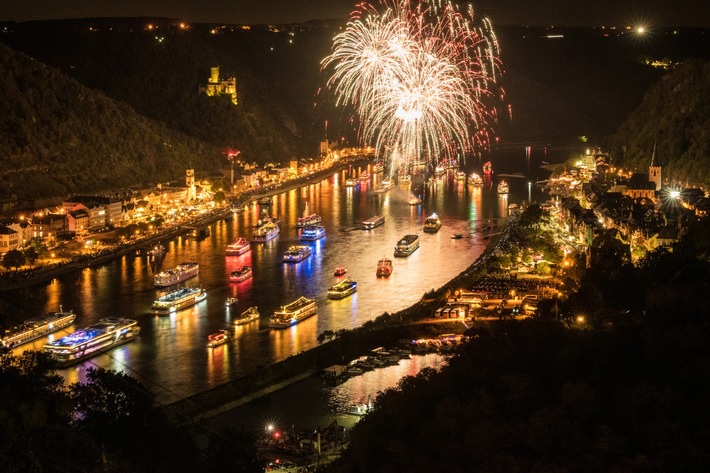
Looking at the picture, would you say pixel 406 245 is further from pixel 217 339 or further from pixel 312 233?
pixel 217 339

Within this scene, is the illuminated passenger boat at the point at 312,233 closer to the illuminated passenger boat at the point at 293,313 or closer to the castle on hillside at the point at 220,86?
the illuminated passenger boat at the point at 293,313

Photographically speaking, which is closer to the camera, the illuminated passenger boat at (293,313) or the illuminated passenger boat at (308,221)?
the illuminated passenger boat at (293,313)

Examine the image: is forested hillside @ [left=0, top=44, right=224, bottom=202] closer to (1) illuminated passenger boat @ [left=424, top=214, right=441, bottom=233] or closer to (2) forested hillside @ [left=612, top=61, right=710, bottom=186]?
(1) illuminated passenger boat @ [left=424, top=214, right=441, bottom=233]

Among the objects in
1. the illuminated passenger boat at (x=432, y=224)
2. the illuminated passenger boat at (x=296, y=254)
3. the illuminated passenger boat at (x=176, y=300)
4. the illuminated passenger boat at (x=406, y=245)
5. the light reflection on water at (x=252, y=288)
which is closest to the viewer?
the light reflection on water at (x=252, y=288)

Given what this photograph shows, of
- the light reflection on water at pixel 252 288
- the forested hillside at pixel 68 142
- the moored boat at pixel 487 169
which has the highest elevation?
the forested hillside at pixel 68 142

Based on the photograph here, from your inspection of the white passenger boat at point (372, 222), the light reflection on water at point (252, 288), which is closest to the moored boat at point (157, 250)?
the light reflection on water at point (252, 288)

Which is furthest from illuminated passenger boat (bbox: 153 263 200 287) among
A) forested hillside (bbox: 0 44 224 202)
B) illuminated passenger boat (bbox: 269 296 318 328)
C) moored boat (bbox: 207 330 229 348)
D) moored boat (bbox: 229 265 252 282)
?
forested hillside (bbox: 0 44 224 202)
